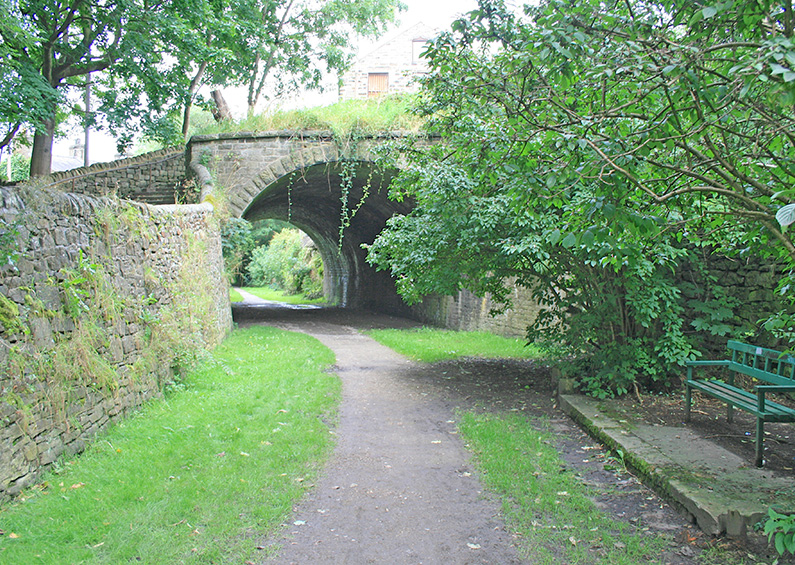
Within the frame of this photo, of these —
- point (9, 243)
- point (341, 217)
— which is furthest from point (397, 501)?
point (341, 217)

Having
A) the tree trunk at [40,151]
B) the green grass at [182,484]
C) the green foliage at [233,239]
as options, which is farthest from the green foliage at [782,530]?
the tree trunk at [40,151]

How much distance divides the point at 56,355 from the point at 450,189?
14.9 feet

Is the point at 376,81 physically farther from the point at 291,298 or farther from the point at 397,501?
the point at 397,501

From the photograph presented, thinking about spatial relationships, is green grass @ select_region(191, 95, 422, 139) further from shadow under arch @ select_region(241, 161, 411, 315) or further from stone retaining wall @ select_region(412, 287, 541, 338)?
stone retaining wall @ select_region(412, 287, 541, 338)

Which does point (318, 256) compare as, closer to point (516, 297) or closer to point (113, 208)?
point (516, 297)

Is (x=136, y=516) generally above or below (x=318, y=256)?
below

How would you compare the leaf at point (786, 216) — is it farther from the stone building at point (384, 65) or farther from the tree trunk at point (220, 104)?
the stone building at point (384, 65)

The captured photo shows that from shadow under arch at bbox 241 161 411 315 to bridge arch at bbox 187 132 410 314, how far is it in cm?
3

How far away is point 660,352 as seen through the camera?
6.23 meters

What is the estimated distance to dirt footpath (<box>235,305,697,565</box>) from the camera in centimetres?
322

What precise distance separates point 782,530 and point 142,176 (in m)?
14.5

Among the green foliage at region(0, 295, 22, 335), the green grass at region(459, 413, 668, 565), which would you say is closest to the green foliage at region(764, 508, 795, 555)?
the green grass at region(459, 413, 668, 565)

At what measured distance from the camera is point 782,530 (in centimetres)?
287

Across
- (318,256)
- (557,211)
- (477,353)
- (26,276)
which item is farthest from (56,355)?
(318,256)
